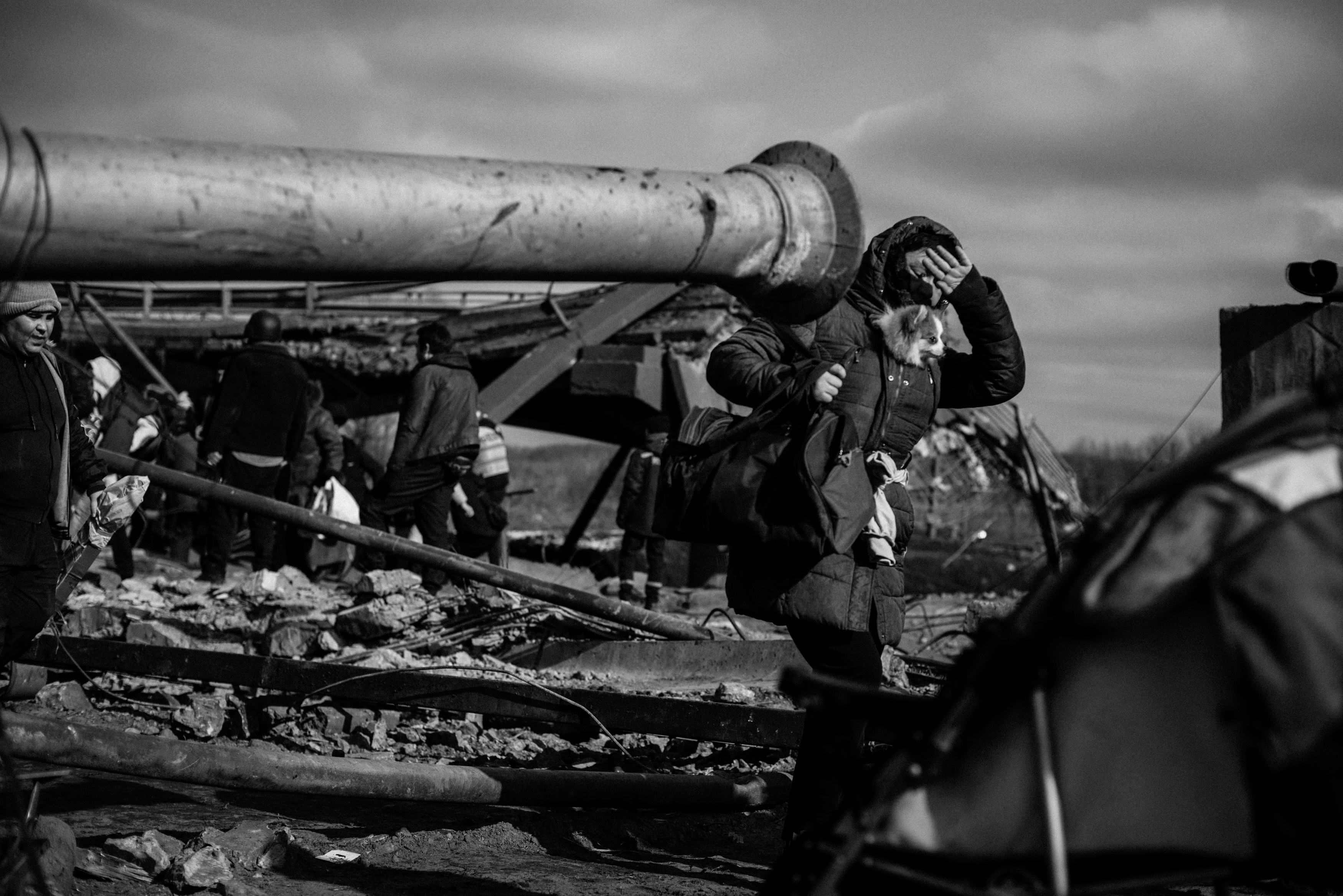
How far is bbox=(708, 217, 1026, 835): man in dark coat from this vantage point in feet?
13.4

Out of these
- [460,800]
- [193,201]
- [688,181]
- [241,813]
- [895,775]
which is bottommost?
[241,813]

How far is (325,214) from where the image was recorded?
256 cm

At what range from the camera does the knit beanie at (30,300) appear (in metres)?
4.89

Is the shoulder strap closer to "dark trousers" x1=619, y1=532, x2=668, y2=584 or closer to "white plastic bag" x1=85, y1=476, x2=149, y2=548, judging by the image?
"white plastic bag" x1=85, y1=476, x2=149, y2=548

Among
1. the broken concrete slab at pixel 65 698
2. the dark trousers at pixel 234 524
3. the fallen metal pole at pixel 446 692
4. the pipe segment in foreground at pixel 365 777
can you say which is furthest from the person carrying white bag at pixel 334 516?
the pipe segment in foreground at pixel 365 777

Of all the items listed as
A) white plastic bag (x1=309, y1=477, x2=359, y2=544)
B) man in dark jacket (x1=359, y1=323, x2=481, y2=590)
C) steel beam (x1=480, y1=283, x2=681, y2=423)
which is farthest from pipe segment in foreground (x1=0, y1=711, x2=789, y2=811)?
steel beam (x1=480, y1=283, x2=681, y2=423)

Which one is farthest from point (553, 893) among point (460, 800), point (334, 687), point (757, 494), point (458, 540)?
point (458, 540)

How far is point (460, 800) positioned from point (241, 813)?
1.24 meters

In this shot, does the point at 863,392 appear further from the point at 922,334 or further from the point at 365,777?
the point at 365,777

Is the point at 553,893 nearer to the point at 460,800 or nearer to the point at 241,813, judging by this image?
the point at 460,800

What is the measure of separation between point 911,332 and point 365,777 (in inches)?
86.3

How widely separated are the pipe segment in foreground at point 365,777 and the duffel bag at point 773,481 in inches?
39.1

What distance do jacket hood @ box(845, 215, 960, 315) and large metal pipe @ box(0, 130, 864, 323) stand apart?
1.18m

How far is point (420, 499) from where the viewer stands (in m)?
10.2
